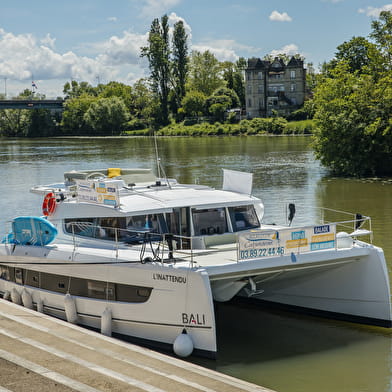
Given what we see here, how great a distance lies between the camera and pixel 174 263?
11.3 metres

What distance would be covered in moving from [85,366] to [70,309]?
10.0ft

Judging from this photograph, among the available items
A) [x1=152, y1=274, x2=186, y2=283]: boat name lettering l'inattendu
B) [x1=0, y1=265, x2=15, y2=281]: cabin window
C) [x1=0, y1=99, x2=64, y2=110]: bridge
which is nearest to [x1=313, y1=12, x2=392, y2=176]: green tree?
[x1=0, y1=265, x2=15, y2=281]: cabin window

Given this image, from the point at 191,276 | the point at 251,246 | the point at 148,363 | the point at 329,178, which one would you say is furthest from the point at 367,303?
the point at 329,178

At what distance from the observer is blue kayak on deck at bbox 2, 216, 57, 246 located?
531 inches

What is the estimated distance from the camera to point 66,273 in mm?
12852

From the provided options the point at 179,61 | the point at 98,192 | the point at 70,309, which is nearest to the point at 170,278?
the point at 70,309

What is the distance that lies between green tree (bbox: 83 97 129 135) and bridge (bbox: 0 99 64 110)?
1324 cm

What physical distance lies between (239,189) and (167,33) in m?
111

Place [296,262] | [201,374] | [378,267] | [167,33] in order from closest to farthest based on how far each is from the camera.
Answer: [201,374] < [296,262] < [378,267] < [167,33]

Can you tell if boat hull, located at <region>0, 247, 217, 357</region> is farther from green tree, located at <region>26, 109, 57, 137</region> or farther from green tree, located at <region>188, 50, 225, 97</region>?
green tree, located at <region>26, 109, 57, 137</region>

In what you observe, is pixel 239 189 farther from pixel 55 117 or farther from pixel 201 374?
pixel 55 117

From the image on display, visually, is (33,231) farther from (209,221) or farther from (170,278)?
(170,278)

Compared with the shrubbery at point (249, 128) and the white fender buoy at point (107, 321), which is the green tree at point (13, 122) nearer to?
the shrubbery at point (249, 128)

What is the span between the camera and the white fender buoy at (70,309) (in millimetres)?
12758
